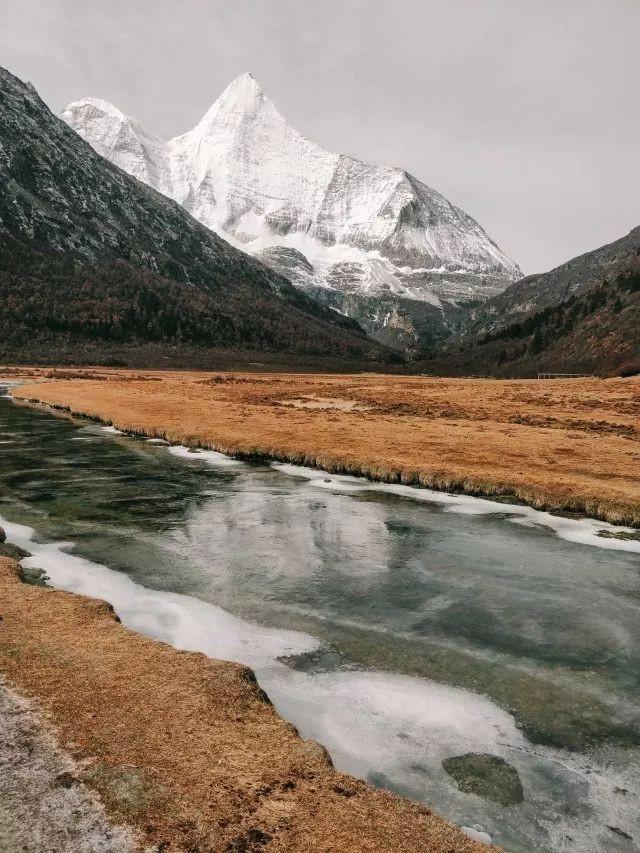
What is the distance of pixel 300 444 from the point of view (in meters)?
47.3

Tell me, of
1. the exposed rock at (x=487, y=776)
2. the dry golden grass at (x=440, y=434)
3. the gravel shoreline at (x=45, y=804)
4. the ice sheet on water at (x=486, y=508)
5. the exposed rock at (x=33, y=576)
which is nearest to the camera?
the gravel shoreline at (x=45, y=804)

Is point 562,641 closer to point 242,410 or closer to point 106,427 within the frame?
point 106,427

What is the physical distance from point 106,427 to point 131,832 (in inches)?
2316

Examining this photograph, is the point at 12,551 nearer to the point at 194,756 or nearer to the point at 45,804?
the point at 194,756

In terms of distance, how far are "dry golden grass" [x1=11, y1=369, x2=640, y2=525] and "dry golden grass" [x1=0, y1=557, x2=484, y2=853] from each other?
931 inches

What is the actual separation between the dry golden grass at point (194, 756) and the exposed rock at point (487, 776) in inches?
86.2

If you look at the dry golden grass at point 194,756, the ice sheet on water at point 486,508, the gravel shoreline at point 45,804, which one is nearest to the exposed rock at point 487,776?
the dry golden grass at point 194,756

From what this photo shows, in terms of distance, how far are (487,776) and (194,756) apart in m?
5.04

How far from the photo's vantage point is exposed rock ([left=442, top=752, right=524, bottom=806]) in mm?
10273

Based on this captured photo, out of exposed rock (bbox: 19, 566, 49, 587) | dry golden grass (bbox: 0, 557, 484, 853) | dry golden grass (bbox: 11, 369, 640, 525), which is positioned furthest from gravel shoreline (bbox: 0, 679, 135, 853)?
dry golden grass (bbox: 11, 369, 640, 525)

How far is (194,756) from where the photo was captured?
9500 mm

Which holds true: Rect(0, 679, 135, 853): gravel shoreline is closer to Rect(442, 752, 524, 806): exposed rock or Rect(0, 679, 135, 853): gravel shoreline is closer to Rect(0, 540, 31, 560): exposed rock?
Rect(442, 752, 524, 806): exposed rock

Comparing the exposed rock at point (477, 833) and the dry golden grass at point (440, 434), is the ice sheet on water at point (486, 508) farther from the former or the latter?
the exposed rock at point (477, 833)

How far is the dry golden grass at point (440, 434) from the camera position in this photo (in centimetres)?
3506
